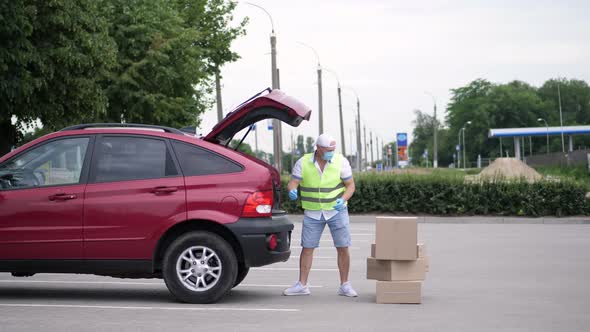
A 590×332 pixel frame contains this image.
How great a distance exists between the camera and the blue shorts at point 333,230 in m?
10.7

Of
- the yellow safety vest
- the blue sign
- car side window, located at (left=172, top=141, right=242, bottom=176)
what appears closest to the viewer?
car side window, located at (left=172, top=141, right=242, bottom=176)

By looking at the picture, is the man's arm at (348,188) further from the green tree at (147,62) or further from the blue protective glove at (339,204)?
the green tree at (147,62)

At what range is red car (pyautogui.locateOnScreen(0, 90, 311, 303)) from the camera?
987 centimetres

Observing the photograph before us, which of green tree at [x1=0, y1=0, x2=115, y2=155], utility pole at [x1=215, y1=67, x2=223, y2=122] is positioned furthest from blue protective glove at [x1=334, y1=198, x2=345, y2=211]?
utility pole at [x1=215, y1=67, x2=223, y2=122]

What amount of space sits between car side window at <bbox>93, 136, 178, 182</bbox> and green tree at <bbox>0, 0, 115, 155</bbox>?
16488 millimetres

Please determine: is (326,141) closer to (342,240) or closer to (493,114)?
(342,240)

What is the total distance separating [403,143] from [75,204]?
4243 centimetres

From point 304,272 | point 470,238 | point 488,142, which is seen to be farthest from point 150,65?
point 488,142

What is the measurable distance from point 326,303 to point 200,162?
1977 mm

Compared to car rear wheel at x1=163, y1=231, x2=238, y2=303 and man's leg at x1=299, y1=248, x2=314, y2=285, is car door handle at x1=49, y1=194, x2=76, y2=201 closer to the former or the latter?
car rear wheel at x1=163, y1=231, x2=238, y2=303

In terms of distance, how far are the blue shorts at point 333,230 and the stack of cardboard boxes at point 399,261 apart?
433 mm

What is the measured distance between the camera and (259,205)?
9.94 meters

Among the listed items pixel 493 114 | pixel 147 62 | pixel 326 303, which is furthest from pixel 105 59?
pixel 493 114

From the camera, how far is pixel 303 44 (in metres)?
47.4
